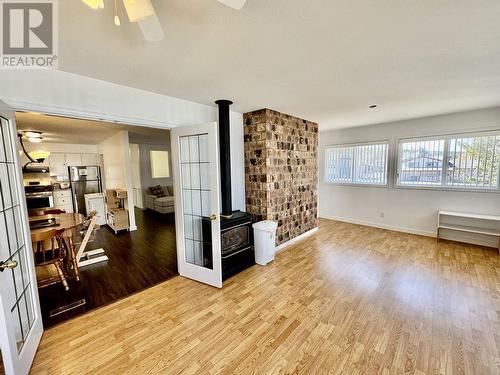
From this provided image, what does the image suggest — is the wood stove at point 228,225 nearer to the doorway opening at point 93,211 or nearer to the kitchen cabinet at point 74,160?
the doorway opening at point 93,211

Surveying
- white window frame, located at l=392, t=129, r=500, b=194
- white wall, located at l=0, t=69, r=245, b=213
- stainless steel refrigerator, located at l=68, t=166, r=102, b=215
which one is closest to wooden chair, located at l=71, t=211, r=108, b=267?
white wall, located at l=0, t=69, r=245, b=213

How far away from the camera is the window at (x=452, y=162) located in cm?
375

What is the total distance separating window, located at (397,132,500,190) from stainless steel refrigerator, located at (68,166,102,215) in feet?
27.2

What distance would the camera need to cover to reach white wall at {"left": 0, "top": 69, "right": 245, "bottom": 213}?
1814 millimetres

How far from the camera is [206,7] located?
49.6 inches

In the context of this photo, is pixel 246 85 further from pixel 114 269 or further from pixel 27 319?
pixel 114 269

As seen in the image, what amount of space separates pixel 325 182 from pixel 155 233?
4753 mm

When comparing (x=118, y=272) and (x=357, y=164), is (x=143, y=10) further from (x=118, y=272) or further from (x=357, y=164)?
(x=357, y=164)

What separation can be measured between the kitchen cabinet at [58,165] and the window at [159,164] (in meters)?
2.48

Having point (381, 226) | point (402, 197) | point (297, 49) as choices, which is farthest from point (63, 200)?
point (402, 197)

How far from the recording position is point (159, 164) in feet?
26.4

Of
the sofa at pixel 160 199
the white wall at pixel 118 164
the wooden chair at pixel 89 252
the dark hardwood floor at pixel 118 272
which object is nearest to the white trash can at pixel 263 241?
the dark hardwood floor at pixel 118 272

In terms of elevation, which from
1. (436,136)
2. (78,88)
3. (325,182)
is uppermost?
(78,88)

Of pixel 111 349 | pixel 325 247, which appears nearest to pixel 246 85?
pixel 111 349
